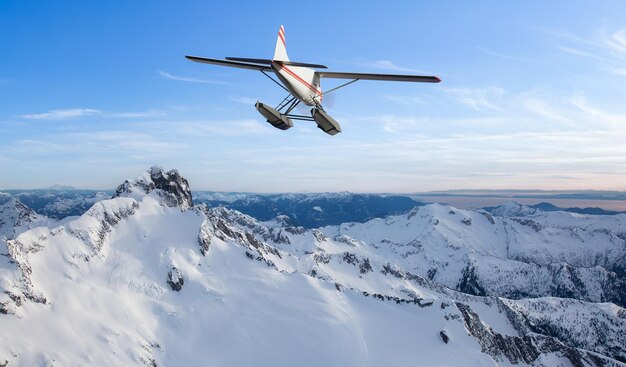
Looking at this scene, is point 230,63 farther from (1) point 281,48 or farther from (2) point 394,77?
(2) point 394,77

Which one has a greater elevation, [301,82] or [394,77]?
[394,77]

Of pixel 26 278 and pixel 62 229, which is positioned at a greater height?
pixel 62 229

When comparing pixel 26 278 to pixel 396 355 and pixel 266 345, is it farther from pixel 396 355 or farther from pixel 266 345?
pixel 396 355

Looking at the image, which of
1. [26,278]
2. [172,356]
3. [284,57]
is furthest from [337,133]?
[26,278]

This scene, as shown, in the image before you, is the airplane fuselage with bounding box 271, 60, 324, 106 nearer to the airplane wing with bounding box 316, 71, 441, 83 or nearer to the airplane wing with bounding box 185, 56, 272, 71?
the airplane wing with bounding box 185, 56, 272, 71

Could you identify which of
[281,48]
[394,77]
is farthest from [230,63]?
[394,77]

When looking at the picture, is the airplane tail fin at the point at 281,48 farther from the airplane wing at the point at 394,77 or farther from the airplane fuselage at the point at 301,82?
the airplane wing at the point at 394,77

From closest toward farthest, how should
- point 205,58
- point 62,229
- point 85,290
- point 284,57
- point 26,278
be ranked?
point 284,57
point 205,58
point 26,278
point 85,290
point 62,229
